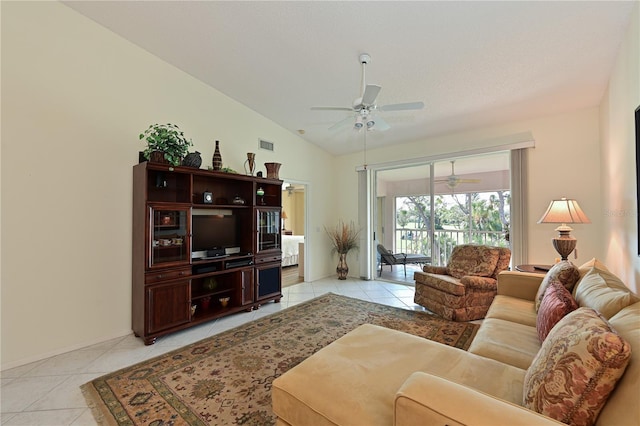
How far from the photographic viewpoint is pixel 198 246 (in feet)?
11.6

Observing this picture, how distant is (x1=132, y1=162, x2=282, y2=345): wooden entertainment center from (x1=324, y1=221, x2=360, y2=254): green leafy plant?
1763 millimetres

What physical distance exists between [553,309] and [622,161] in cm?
192

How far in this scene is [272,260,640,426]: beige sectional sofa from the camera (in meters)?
0.91

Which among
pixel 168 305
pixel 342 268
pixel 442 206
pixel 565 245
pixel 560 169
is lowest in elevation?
pixel 342 268

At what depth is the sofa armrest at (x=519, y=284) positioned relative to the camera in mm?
2686

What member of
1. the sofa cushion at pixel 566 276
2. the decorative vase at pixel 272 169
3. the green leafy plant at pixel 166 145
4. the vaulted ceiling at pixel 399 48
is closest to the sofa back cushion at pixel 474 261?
the sofa cushion at pixel 566 276

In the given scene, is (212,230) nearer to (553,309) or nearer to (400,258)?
(553,309)

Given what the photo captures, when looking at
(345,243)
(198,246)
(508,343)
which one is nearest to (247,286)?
(198,246)

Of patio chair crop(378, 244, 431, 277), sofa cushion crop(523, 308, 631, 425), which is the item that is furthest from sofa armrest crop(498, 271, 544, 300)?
patio chair crop(378, 244, 431, 277)

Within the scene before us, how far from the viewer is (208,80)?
12.3ft

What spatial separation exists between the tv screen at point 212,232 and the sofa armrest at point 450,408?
10.1 ft

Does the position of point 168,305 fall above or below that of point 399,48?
below

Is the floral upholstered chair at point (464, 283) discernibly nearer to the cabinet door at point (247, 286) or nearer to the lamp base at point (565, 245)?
the lamp base at point (565, 245)

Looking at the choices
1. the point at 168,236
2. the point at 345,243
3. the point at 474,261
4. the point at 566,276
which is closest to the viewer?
the point at 566,276
